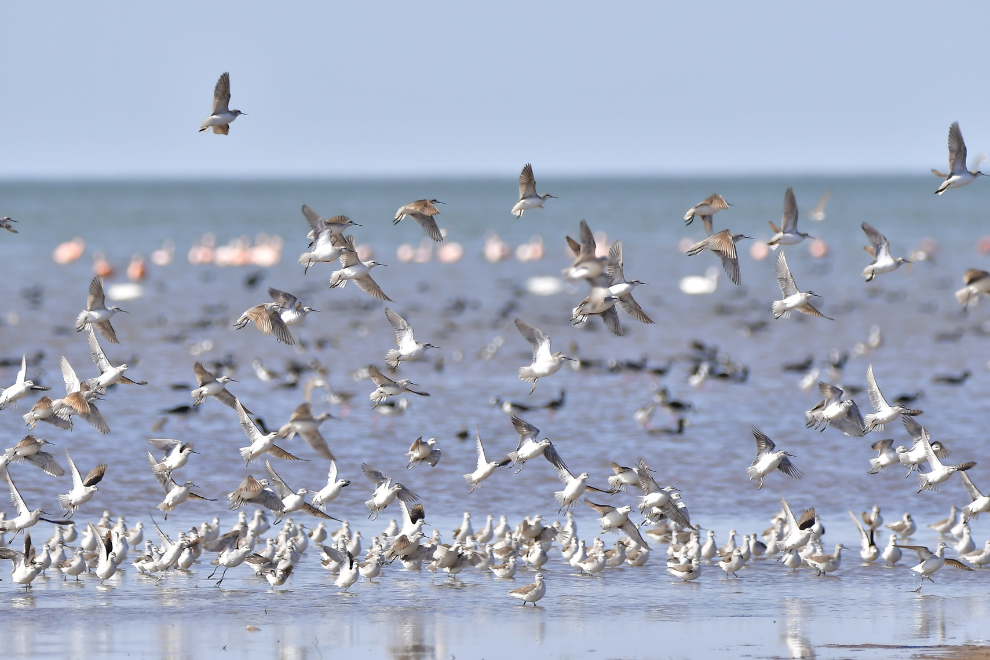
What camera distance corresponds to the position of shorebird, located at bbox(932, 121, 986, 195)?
15.2m

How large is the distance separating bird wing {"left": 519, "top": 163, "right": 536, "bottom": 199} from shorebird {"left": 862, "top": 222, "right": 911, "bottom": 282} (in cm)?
333

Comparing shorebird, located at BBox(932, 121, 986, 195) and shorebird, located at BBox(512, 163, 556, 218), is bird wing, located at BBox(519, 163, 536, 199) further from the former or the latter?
shorebird, located at BBox(932, 121, 986, 195)

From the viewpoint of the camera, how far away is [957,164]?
51.5ft

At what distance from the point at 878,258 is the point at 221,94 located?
6.94 m

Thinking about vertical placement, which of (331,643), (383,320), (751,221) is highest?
(751,221)

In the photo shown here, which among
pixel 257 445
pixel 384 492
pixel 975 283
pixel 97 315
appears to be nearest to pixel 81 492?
pixel 97 315

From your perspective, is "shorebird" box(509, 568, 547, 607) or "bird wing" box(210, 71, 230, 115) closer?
"shorebird" box(509, 568, 547, 607)

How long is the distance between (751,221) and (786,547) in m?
96.9

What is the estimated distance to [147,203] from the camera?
531 feet

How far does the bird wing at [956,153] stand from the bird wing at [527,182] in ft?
14.2

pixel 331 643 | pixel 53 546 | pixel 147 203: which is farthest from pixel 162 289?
pixel 147 203

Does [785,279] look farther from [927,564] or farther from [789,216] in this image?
[927,564]

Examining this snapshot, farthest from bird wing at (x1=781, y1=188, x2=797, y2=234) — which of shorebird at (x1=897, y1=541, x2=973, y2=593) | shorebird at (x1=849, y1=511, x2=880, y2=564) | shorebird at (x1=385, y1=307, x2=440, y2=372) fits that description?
shorebird at (x1=385, y1=307, x2=440, y2=372)

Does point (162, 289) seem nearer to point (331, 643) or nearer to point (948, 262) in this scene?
point (948, 262)
